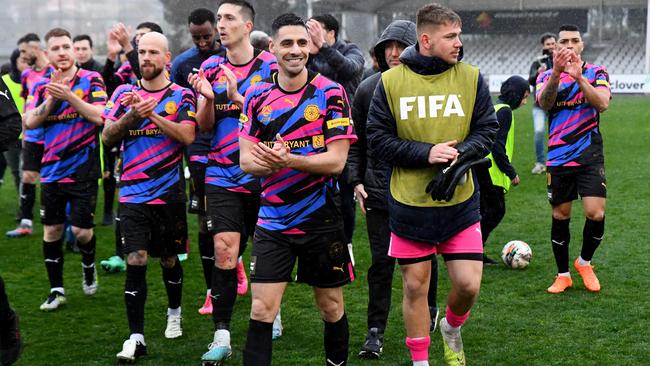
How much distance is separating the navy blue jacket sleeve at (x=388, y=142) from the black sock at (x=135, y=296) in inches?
77.8

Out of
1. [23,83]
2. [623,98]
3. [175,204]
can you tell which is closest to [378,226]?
[175,204]

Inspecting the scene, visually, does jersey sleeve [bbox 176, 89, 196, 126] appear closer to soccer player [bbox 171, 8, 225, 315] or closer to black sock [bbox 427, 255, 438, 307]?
soccer player [bbox 171, 8, 225, 315]

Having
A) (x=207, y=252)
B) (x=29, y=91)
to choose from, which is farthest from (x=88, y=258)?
(x=29, y=91)

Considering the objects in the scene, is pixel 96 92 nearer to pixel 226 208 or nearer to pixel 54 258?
pixel 54 258

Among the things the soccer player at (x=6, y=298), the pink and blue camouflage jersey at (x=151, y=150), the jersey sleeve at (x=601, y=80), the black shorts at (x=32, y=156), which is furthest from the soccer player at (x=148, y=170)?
the black shorts at (x=32, y=156)

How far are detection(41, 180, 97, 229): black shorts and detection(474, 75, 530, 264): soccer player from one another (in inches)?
128

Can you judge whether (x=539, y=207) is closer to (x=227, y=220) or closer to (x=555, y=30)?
(x=227, y=220)

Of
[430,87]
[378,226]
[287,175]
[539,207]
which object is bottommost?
[539,207]

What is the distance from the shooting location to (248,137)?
491cm

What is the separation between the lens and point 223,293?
5996mm

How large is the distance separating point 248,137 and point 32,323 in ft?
10.2

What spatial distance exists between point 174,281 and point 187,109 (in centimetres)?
125

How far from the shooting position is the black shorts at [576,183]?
7215mm

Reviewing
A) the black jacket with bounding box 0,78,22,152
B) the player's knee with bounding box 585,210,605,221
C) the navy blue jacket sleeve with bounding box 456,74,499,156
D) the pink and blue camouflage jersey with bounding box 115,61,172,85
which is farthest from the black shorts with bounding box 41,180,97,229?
the player's knee with bounding box 585,210,605,221
